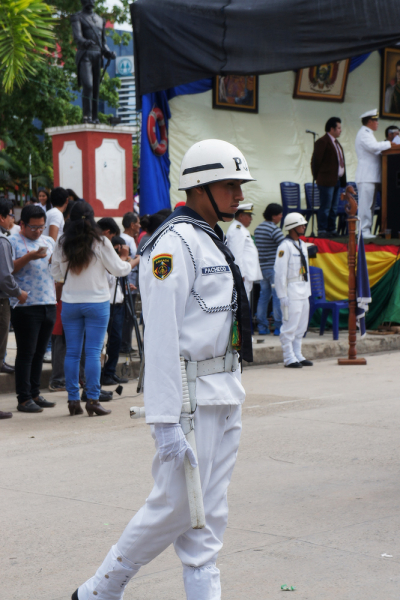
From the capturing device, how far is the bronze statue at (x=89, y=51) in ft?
48.6

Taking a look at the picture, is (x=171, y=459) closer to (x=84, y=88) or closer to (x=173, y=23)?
(x=173, y=23)

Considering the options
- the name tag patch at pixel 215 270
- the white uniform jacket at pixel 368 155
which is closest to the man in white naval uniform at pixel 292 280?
the white uniform jacket at pixel 368 155

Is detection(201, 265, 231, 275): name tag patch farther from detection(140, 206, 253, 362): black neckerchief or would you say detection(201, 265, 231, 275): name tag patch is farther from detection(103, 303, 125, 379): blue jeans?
detection(103, 303, 125, 379): blue jeans

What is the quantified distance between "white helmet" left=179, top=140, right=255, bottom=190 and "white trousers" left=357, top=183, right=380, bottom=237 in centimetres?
1311

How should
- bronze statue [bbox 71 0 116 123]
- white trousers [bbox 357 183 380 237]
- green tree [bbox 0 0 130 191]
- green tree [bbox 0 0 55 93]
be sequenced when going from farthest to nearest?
green tree [bbox 0 0 130 191] < white trousers [bbox 357 183 380 237] < bronze statue [bbox 71 0 116 123] < green tree [bbox 0 0 55 93]

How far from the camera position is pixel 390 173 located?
15773 millimetres

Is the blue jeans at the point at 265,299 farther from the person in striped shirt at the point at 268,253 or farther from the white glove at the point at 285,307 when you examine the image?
the white glove at the point at 285,307

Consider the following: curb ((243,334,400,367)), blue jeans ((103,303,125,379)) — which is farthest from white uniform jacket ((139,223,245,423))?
curb ((243,334,400,367))

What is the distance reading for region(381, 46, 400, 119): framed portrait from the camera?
20344 millimetres

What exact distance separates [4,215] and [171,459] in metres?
6.23

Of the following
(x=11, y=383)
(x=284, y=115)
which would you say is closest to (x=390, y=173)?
(x=284, y=115)

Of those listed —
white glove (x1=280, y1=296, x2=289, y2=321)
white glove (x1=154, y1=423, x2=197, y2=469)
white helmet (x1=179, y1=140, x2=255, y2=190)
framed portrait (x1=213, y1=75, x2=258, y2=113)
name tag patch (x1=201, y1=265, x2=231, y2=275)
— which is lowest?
white glove (x1=280, y1=296, x2=289, y2=321)

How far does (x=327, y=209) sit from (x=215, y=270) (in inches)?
535

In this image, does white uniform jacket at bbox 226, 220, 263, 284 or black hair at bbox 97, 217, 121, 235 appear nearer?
black hair at bbox 97, 217, 121, 235
